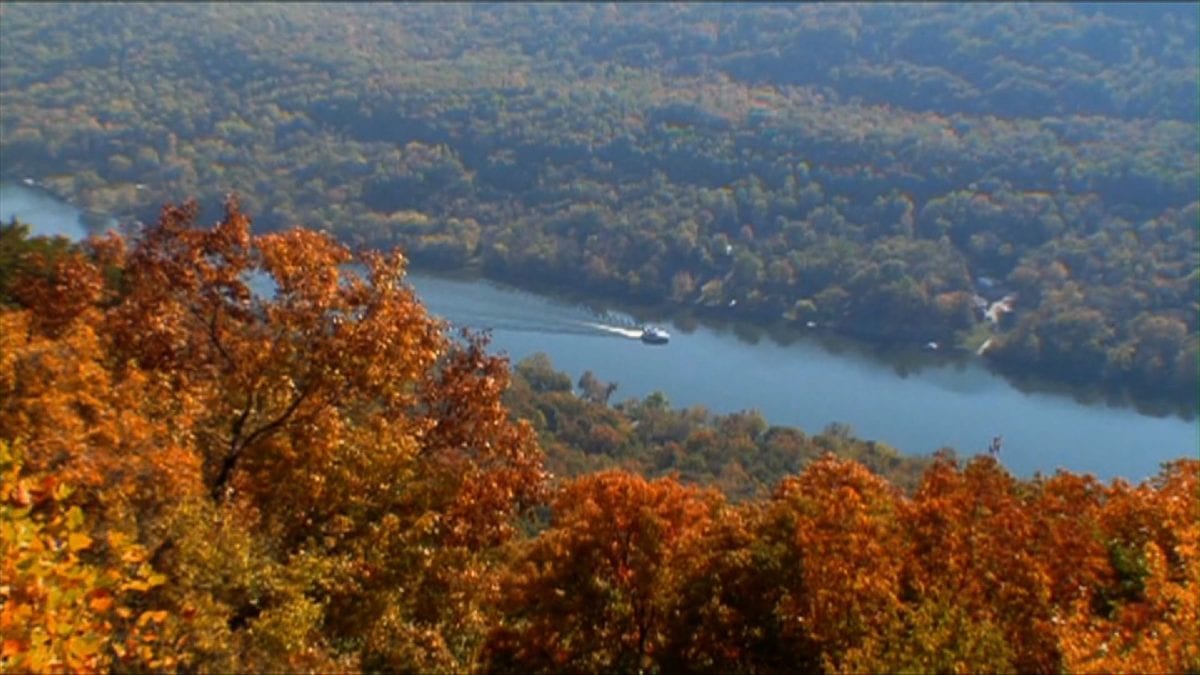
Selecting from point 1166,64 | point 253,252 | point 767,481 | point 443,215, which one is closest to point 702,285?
point 443,215

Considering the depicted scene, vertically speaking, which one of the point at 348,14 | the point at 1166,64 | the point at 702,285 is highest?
the point at 1166,64

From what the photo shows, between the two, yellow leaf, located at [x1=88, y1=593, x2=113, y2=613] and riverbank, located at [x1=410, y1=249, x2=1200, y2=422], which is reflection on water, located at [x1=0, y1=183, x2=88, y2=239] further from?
yellow leaf, located at [x1=88, y1=593, x2=113, y2=613]

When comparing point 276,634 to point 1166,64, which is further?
point 1166,64

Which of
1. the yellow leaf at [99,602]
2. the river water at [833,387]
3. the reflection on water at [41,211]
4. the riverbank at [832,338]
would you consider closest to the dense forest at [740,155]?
the riverbank at [832,338]

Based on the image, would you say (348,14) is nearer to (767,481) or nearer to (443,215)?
(443,215)

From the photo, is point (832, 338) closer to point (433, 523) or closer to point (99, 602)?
point (433, 523)

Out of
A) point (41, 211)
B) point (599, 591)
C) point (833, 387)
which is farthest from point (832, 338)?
point (599, 591)

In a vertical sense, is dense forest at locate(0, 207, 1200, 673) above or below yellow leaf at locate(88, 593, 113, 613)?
below

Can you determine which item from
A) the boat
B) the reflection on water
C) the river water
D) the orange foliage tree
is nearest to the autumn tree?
the orange foliage tree

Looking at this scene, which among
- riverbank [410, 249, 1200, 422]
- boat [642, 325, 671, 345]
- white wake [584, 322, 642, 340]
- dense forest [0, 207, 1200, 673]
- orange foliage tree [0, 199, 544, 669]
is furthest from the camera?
white wake [584, 322, 642, 340]
